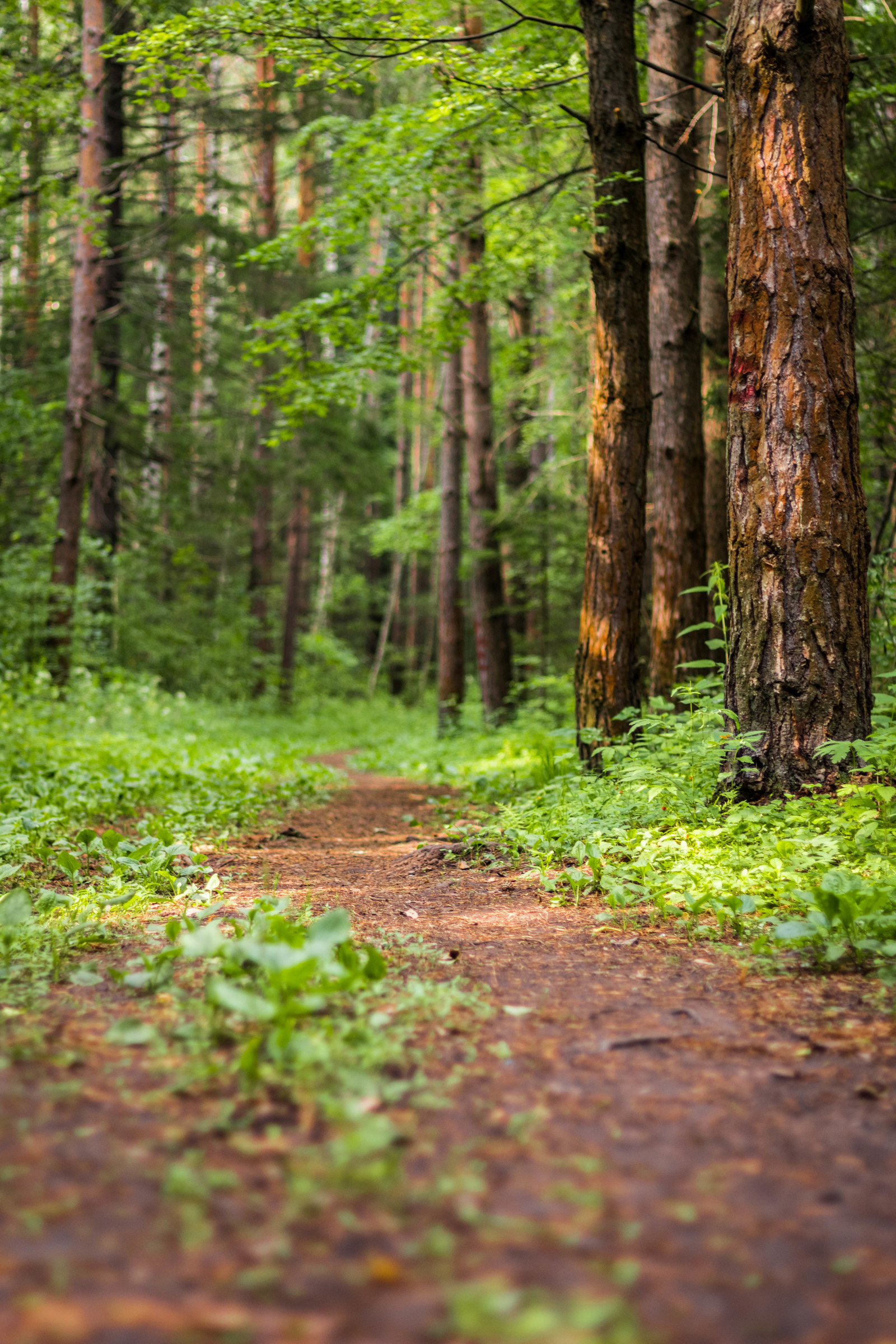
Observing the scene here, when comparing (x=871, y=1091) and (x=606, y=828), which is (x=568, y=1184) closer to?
(x=871, y=1091)

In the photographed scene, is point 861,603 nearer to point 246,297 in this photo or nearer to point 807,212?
point 807,212

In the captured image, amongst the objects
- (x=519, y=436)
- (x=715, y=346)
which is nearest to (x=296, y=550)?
(x=519, y=436)

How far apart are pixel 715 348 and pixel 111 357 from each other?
11.4 m

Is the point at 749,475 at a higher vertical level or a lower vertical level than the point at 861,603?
higher

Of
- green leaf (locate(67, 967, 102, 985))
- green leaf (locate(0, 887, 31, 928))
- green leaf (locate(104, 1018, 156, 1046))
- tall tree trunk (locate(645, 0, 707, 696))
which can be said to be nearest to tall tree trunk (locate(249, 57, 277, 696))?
tall tree trunk (locate(645, 0, 707, 696))

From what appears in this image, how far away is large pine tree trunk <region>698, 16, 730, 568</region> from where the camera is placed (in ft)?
30.2

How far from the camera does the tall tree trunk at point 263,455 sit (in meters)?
17.5

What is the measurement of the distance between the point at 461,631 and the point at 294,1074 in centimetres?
1411

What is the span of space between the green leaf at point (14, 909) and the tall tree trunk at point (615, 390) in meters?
4.16

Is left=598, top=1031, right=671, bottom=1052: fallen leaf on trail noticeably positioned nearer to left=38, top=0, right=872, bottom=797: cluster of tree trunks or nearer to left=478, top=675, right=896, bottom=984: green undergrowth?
left=478, top=675, right=896, bottom=984: green undergrowth

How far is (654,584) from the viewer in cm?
848

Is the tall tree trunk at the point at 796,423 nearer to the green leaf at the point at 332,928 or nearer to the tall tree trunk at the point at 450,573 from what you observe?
the green leaf at the point at 332,928

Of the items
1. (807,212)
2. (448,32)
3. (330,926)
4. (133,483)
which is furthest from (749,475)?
(133,483)

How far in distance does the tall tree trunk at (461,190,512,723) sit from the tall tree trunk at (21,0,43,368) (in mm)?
6699
